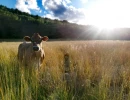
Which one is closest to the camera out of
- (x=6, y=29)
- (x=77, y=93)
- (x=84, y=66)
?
(x=77, y=93)

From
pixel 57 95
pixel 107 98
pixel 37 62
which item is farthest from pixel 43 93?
pixel 37 62

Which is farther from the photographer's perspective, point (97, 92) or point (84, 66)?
point (84, 66)

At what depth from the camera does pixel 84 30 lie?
6172 cm

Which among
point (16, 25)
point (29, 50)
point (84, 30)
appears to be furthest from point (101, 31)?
point (29, 50)

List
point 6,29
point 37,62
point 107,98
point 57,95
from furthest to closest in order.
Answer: point 6,29 < point 37,62 < point 57,95 < point 107,98

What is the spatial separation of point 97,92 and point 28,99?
1.11m

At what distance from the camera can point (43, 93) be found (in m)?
3.80

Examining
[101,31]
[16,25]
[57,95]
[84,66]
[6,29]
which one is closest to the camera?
[57,95]

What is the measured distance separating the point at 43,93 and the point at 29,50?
276cm

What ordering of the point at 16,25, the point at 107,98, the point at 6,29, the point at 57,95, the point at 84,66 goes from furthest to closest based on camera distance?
the point at 16,25 < the point at 6,29 < the point at 84,66 < the point at 57,95 < the point at 107,98

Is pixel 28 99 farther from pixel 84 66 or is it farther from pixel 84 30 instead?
pixel 84 30

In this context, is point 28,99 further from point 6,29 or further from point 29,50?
point 6,29

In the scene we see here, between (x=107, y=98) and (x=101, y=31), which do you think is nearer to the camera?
(x=107, y=98)

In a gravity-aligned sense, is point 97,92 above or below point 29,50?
below
